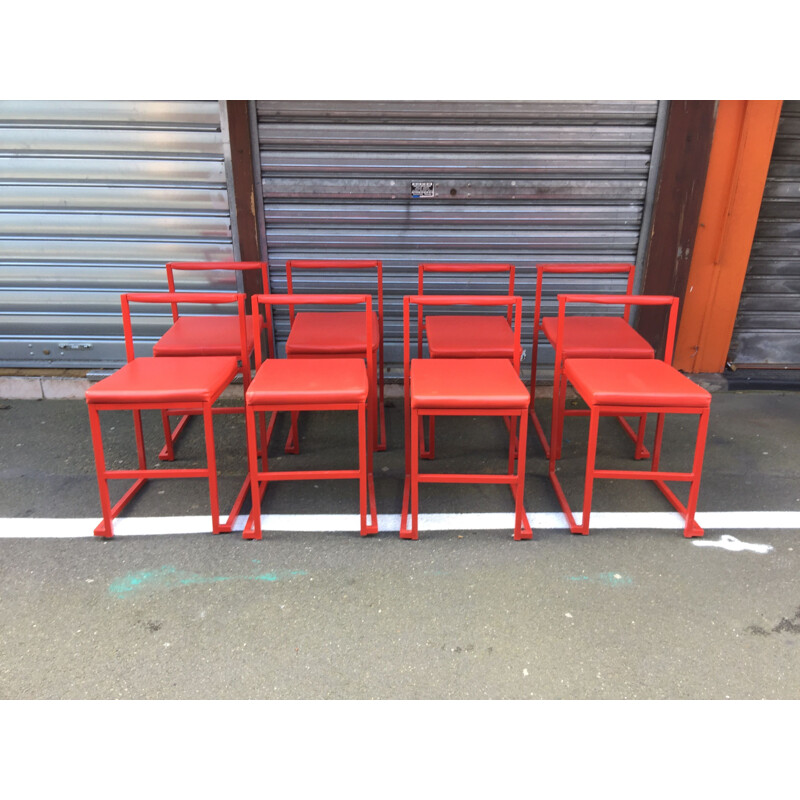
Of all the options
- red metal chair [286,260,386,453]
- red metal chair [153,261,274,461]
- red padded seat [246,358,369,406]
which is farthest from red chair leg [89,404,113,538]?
red metal chair [286,260,386,453]

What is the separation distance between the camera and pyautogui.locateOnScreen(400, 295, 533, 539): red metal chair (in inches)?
112

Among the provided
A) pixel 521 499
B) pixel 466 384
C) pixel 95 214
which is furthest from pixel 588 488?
pixel 95 214

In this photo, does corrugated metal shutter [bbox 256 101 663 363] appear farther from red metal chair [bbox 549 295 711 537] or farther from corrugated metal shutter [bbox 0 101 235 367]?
red metal chair [bbox 549 295 711 537]

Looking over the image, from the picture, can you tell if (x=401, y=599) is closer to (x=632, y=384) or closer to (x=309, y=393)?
(x=309, y=393)

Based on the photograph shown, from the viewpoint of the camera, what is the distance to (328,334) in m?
3.71

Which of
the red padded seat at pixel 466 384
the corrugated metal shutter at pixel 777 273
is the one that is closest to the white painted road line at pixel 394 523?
the red padded seat at pixel 466 384

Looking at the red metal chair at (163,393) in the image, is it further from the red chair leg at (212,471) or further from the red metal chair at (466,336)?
the red metal chair at (466,336)

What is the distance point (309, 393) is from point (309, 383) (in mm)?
114

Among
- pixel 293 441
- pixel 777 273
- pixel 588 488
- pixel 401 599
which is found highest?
pixel 777 273

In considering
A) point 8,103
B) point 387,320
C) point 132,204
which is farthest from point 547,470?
point 8,103

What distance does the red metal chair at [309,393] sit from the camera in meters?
2.87

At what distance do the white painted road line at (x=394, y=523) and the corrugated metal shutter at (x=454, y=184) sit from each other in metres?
1.99

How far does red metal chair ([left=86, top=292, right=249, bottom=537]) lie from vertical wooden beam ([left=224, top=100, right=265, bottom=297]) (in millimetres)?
1197

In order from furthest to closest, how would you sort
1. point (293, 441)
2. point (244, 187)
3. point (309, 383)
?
point (244, 187) → point (293, 441) → point (309, 383)
